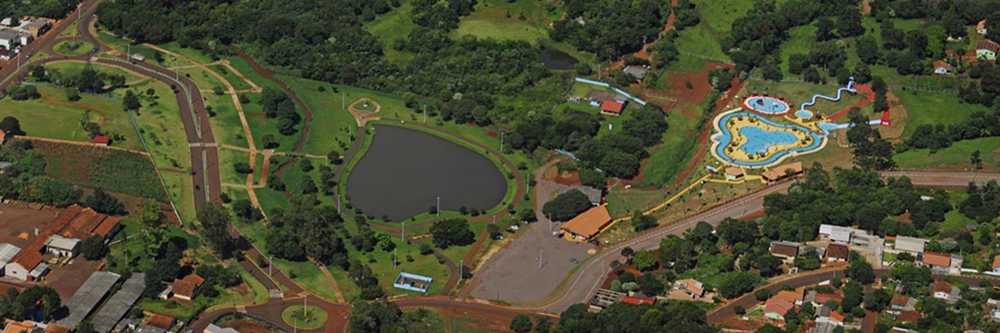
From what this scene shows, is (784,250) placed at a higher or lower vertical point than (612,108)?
higher

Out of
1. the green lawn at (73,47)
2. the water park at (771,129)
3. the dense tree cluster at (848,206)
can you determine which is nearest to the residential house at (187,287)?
the dense tree cluster at (848,206)

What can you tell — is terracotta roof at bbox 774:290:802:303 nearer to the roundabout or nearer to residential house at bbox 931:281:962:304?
residential house at bbox 931:281:962:304

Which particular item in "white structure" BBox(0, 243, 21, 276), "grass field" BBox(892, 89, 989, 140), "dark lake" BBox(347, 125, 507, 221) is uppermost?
"white structure" BBox(0, 243, 21, 276)

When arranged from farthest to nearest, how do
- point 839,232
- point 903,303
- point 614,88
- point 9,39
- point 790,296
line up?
point 9,39, point 614,88, point 839,232, point 790,296, point 903,303

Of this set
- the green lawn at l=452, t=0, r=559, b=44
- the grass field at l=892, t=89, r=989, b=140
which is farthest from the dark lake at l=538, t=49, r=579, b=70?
the grass field at l=892, t=89, r=989, b=140

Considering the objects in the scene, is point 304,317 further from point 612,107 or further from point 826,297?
point 612,107

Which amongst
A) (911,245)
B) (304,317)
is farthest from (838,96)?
(304,317)
